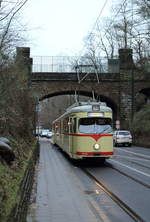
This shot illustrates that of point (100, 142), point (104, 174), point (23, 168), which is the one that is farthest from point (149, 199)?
point (100, 142)

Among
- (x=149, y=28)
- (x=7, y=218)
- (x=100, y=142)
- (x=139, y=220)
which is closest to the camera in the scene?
(x=7, y=218)

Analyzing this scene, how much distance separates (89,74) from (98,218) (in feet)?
149

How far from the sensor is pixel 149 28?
38.6 m


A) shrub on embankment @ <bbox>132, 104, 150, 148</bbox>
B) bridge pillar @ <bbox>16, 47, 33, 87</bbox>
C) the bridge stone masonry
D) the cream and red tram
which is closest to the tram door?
the cream and red tram

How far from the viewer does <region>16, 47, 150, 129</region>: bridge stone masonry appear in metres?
52.9

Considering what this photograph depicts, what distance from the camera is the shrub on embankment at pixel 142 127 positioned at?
47.0 m

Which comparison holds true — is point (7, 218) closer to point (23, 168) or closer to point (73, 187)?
point (23, 168)

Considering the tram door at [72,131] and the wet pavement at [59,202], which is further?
the tram door at [72,131]

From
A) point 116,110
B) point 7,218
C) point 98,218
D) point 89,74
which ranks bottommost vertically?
point 98,218

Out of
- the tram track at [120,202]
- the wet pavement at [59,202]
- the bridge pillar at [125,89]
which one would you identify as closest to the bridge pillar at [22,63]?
the wet pavement at [59,202]

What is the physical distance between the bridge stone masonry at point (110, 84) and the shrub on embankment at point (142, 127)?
8.69 ft

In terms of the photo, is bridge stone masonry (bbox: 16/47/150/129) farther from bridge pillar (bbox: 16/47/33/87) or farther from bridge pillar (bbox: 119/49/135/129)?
bridge pillar (bbox: 16/47/33/87)

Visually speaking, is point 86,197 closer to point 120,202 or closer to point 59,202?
point 59,202

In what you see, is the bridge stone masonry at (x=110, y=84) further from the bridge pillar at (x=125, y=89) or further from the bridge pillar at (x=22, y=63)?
the bridge pillar at (x=22, y=63)
